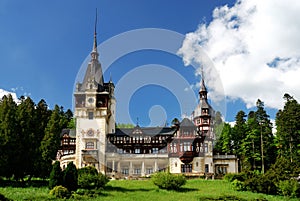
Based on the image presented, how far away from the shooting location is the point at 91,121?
52875mm

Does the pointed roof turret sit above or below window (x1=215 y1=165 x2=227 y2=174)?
above

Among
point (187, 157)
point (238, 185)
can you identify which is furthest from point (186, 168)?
point (238, 185)

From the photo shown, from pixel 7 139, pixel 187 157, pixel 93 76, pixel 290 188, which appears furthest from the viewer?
pixel 93 76

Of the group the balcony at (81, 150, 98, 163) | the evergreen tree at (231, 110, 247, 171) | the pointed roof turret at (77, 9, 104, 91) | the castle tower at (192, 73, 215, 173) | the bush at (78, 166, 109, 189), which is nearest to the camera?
the bush at (78, 166, 109, 189)

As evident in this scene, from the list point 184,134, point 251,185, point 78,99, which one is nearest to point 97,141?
point 78,99

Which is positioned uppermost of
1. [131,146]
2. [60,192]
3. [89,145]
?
[89,145]

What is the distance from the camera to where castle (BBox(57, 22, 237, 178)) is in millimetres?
51562

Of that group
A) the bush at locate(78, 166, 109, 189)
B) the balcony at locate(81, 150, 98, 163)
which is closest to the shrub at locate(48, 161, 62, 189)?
the bush at locate(78, 166, 109, 189)

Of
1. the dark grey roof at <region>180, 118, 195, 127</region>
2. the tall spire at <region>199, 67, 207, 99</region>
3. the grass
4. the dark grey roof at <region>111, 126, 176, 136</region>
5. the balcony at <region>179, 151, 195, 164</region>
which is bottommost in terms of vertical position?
the grass

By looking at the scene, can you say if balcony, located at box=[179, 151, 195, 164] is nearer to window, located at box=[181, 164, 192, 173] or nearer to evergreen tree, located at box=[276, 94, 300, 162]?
window, located at box=[181, 164, 192, 173]

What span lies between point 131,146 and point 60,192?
29.0 metres

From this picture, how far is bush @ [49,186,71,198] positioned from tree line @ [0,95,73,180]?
7.72 metres

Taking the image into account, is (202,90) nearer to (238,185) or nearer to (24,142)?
(238,185)

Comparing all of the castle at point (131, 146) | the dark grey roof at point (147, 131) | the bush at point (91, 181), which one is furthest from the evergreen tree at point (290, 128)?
the bush at point (91, 181)
